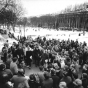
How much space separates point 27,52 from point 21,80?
4.96m

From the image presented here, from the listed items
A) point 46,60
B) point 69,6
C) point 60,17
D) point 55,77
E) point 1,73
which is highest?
point 69,6

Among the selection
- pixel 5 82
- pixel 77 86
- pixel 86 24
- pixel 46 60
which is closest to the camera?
pixel 5 82

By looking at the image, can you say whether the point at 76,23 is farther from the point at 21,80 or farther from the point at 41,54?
the point at 21,80

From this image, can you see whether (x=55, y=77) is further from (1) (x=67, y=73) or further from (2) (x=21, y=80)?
(2) (x=21, y=80)

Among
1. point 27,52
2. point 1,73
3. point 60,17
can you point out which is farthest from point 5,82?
point 60,17

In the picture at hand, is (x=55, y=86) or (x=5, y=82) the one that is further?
(x=55, y=86)

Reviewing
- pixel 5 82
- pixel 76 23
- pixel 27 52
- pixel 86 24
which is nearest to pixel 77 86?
pixel 5 82

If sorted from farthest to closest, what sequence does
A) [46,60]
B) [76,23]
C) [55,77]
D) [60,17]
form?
[60,17] < [76,23] < [46,60] < [55,77]

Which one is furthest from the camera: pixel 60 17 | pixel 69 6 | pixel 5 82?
pixel 69 6

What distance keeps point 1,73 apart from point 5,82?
301mm

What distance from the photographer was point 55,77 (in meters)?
4.95

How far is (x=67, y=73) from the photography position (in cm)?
516

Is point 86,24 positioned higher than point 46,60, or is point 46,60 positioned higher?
point 86,24

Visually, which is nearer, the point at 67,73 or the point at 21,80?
the point at 21,80
